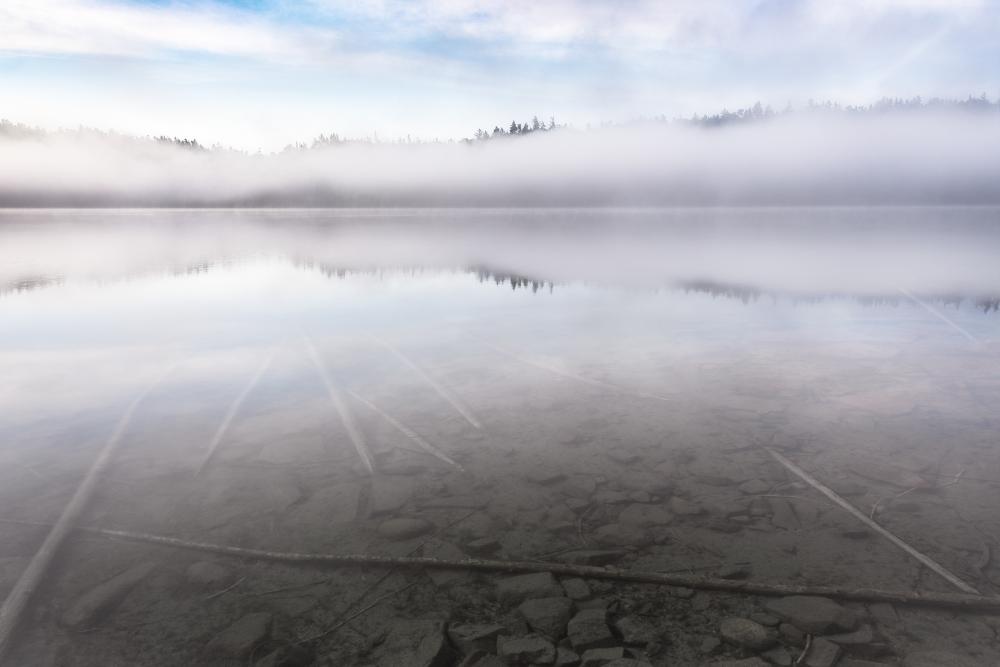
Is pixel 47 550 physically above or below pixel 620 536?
below

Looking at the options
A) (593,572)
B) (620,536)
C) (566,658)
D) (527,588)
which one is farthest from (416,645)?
(620,536)

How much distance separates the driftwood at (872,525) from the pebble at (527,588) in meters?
4.22

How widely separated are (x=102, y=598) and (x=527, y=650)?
457 cm

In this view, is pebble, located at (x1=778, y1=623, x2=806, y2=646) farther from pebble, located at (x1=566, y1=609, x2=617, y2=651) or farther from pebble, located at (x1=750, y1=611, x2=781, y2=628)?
pebble, located at (x1=566, y1=609, x2=617, y2=651)

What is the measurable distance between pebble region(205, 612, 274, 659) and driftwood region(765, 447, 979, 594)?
23.6 ft

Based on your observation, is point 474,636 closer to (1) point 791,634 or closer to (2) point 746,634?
(2) point 746,634

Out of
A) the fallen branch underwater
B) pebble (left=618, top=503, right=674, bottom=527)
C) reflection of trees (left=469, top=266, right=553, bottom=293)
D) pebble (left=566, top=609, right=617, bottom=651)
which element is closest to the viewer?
pebble (left=566, top=609, right=617, bottom=651)

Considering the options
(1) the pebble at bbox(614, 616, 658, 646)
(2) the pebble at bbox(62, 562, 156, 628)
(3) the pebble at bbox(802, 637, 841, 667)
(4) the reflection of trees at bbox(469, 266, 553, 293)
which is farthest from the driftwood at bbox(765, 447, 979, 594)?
(4) the reflection of trees at bbox(469, 266, 553, 293)

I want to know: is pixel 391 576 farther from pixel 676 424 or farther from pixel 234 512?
pixel 676 424

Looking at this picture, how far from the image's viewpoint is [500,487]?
8.84 meters

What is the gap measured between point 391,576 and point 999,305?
1196 inches

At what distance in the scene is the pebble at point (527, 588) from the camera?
251 inches

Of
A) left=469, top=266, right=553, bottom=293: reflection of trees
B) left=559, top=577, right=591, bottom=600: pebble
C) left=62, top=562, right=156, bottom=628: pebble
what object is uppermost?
left=469, top=266, right=553, bottom=293: reflection of trees

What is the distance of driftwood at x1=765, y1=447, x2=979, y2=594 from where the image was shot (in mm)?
6531
